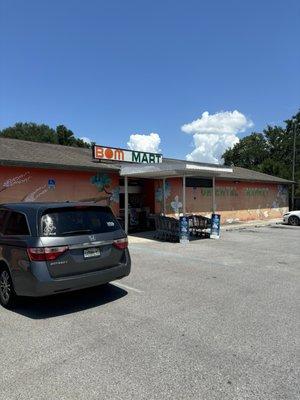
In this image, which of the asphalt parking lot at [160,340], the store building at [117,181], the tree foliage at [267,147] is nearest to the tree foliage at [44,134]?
the tree foliage at [267,147]

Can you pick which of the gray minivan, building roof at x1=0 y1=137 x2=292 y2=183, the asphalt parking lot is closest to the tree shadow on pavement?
the asphalt parking lot

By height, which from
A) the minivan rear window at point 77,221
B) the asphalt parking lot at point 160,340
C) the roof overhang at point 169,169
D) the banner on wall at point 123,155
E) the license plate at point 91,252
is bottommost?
the asphalt parking lot at point 160,340

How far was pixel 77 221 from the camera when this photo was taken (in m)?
6.54

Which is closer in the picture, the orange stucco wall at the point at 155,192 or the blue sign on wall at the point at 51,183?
the orange stucco wall at the point at 155,192

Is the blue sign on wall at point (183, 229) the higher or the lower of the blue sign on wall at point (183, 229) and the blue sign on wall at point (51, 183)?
the lower

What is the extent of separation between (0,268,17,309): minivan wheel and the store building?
6.94 meters

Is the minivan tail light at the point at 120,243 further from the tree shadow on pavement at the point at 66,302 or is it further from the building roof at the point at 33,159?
the building roof at the point at 33,159

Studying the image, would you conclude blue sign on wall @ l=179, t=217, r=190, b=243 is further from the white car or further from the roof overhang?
the white car

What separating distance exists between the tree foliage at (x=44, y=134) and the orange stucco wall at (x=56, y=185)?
39954 mm

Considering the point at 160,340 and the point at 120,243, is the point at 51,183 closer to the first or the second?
the point at 120,243

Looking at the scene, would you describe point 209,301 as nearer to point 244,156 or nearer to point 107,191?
point 107,191

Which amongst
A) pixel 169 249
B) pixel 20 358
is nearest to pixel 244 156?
pixel 169 249

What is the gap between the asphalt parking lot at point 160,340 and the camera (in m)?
3.91

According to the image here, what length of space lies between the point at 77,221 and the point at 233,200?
19.4 meters
